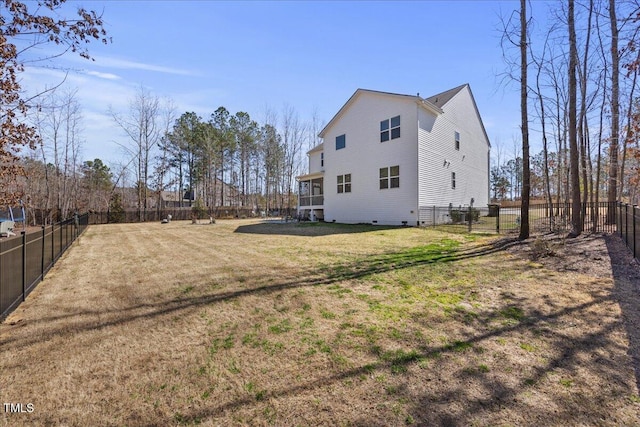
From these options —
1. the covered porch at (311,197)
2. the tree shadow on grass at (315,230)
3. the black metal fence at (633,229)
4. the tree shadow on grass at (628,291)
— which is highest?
the covered porch at (311,197)

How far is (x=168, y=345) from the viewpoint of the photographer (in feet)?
10.6

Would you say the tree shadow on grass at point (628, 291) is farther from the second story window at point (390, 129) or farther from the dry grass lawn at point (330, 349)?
the second story window at point (390, 129)

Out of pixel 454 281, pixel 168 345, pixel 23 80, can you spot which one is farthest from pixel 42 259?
pixel 454 281

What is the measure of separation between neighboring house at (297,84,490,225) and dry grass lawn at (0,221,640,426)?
34.8ft

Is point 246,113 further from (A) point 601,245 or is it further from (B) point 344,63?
(A) point 601,245

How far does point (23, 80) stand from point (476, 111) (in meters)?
24.5

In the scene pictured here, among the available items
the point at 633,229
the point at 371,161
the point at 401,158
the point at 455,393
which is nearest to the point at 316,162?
the point at 371,161

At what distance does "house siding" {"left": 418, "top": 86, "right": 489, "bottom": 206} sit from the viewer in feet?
52.7

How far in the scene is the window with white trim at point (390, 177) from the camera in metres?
16.4

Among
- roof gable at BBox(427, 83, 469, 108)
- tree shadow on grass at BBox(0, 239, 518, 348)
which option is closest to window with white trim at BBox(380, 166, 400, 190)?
roof gable at BBox(427, 83, 469, 108)

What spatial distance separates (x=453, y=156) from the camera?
18.6m

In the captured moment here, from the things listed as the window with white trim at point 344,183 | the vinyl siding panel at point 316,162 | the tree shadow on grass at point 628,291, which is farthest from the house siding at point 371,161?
the tree shadow on grass at point 628,291

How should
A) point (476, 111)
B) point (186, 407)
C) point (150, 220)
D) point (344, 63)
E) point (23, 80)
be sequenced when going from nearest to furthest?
1. point (186, 407)
2. point (23, 80)
3. point (344, 63)
4. point (476, 111)
5. point (150, 220)

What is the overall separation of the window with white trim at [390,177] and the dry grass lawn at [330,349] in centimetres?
1086
